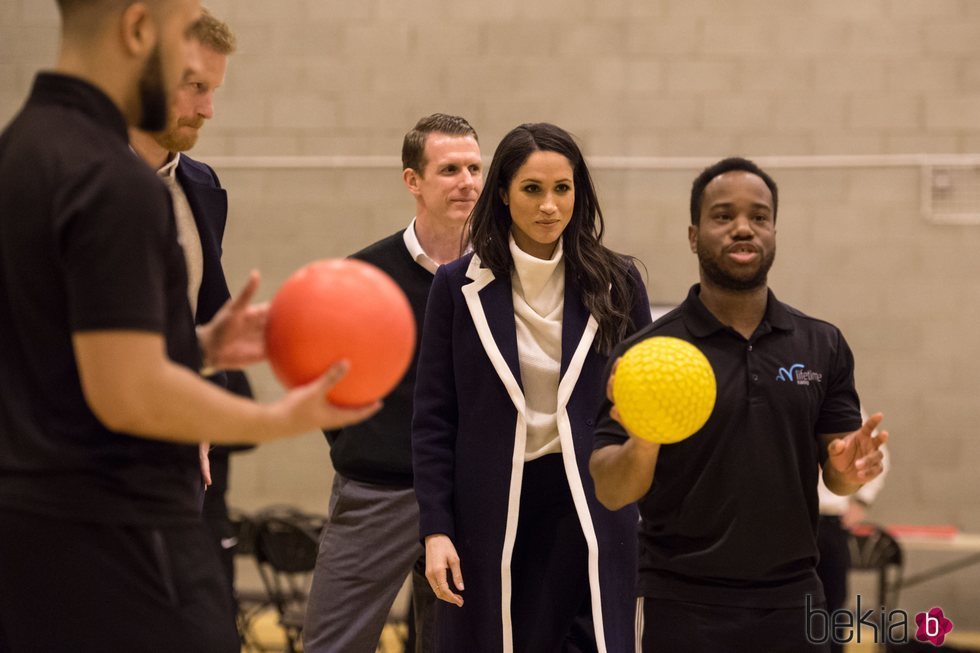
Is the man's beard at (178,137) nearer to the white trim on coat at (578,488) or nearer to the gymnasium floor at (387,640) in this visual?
the white trim on coat at (578,488)

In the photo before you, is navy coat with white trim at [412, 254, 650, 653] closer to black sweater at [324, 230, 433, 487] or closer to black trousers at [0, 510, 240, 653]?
black sweater at [324, 230, 433, 487]

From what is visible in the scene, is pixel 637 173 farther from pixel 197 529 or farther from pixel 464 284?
pixel 197 529

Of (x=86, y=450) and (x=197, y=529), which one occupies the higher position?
(x=86, y=450)

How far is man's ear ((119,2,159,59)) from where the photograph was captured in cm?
185

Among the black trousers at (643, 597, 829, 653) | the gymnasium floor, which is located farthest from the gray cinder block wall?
the black trousers at (643, 597, 829, 653)

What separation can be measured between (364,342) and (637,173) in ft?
20.4

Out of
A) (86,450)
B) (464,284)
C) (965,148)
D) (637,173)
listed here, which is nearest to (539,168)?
(464,284)

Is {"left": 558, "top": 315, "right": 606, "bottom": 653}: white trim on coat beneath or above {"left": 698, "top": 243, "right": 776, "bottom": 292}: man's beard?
beneath

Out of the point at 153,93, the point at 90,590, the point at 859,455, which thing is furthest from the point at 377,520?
the point at 153,93

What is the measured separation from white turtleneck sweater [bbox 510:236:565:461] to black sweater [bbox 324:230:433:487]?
0.73 metres

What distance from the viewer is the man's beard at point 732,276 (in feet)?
9.79

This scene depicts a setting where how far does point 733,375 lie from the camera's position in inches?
116

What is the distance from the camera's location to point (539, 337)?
334cm

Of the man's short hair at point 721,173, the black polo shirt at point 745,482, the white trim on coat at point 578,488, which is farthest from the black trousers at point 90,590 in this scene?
the man's short hair at point 721,173
